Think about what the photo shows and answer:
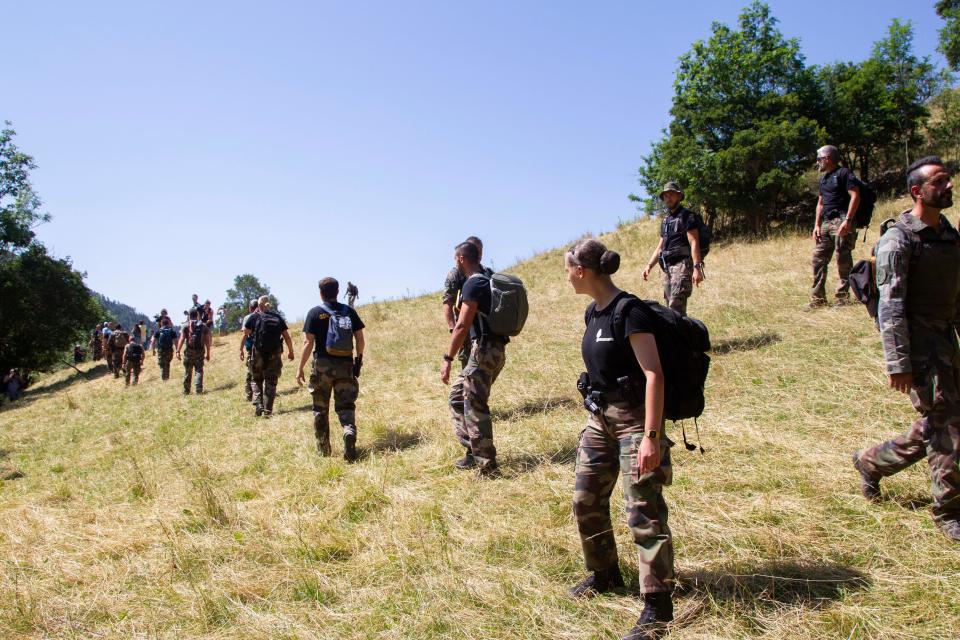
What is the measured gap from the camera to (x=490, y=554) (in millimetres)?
4059

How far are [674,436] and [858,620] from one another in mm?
3296

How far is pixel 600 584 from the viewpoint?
3416 millimetres

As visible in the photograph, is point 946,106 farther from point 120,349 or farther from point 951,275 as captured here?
point 120,349

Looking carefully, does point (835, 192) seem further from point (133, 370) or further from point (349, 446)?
point (133, 370)

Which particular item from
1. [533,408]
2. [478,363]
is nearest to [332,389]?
[478,363]

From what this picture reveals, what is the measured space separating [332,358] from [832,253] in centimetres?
749

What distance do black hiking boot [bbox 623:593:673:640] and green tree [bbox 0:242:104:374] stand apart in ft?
131

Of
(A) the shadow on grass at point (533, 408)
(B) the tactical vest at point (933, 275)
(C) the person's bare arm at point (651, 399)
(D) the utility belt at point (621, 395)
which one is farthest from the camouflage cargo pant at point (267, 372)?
(B) the tactical vest at point (933, 275)

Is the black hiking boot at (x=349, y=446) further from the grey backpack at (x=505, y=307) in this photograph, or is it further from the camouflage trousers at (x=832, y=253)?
the camouflage trousers at (x=832, y=253)

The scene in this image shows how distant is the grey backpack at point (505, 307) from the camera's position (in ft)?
18.5

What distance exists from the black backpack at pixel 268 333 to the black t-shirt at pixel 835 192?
9065 millimetres

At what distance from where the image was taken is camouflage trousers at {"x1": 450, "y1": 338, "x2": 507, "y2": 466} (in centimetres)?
561

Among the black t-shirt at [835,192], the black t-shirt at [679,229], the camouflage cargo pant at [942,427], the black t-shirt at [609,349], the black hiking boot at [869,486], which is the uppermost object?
the black t-shirt at [835,192]

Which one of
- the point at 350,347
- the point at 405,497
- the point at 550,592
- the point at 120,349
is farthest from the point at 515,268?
the point at 550,592
